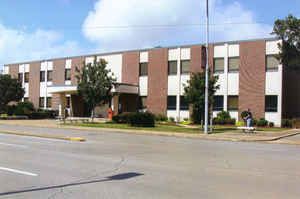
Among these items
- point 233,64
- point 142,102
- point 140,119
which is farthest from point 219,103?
point 140,119

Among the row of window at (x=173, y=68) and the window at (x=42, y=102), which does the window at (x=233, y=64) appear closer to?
the row of window at (x=173, y=68)

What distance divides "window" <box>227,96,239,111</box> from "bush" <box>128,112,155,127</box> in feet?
32.4

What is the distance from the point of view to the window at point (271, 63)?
3203 cm

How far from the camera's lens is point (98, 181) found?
7516mm

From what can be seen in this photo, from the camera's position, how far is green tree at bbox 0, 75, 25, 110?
4012 cm

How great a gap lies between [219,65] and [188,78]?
144 inches

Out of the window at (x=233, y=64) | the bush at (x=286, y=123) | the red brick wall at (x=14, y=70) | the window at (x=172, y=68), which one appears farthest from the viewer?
the red brick wall at (x=14, y=70)

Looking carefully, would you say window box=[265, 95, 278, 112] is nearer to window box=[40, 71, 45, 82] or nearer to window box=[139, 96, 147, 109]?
window box=[139, 96, 147, 109]

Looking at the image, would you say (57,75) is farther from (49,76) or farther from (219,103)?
(219,103)

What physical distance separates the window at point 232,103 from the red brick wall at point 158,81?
24.0 feet

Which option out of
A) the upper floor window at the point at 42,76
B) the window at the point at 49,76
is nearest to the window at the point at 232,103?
the window at the point at 49,76

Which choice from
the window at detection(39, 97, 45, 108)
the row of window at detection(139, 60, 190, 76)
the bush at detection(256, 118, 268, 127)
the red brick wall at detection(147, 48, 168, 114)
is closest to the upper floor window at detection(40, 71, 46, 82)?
the window at detection(39, 97, 45, 108)

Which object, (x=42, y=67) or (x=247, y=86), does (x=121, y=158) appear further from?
(x=42, y=67)

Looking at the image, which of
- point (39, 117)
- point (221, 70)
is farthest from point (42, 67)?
point (221, 70)
